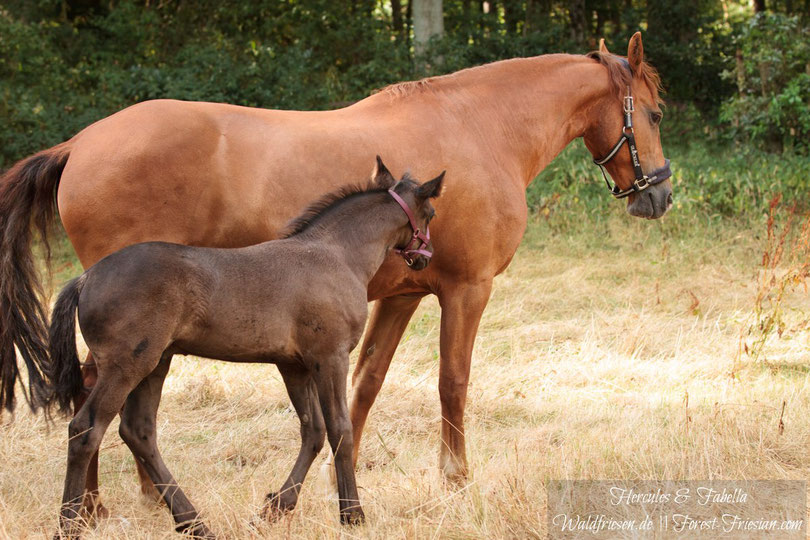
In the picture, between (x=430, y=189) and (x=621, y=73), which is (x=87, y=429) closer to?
A: (x=430, y=189)

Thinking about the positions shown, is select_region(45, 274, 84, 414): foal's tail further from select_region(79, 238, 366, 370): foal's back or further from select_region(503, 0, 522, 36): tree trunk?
select_region(503, 0, 522, 36): tree trunk

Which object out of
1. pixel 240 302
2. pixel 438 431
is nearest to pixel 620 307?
pixel 438 431

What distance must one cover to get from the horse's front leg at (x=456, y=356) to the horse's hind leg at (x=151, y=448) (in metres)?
1.47

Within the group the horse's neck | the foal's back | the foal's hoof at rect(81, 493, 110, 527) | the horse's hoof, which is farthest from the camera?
the horse's neck

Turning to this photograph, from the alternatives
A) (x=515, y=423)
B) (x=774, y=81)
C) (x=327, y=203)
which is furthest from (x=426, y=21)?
(x=327, y=203)

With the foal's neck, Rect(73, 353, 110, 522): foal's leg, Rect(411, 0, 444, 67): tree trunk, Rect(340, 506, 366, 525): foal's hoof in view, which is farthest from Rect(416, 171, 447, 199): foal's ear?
Rect(411, 0, 444, 67): tree trunk

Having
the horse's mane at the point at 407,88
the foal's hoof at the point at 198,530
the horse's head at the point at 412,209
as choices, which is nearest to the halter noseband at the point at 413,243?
the horse's head at the point at 412,209

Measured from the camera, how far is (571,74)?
4914 millimetres

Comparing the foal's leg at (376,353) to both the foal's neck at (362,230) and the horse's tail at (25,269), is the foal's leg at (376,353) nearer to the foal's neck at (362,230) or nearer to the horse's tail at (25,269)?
the foal's neck at (362,230)

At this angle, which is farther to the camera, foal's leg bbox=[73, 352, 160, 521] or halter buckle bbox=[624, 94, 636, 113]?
halter buckle bbox=[624, 94, 636, 113]

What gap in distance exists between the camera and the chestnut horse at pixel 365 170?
153 inches

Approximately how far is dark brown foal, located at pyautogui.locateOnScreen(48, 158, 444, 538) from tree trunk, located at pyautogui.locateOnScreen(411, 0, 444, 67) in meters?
11.3

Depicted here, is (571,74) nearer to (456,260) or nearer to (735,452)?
(456,260)

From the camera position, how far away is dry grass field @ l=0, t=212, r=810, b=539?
3.76 metres
